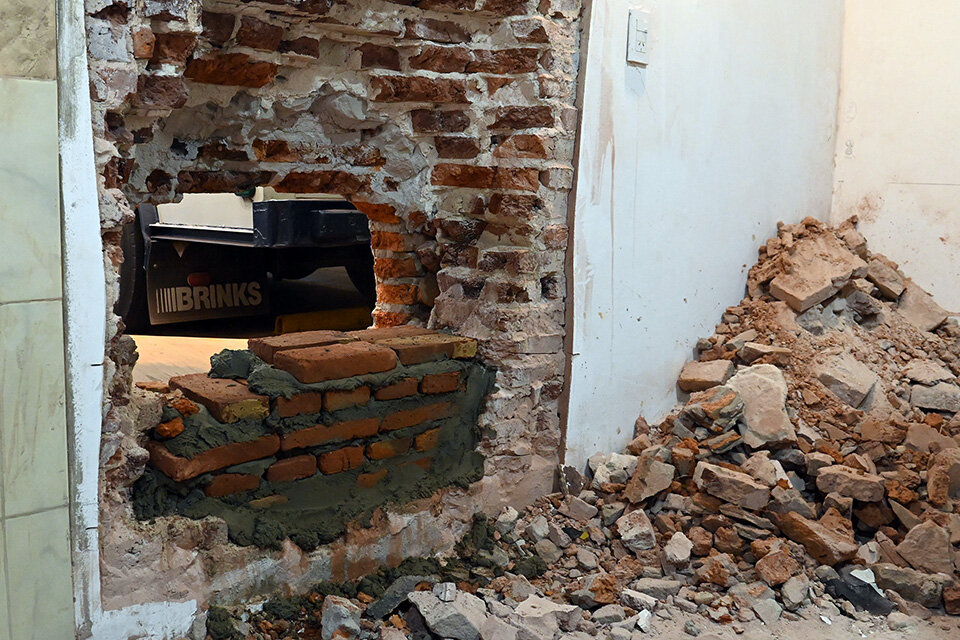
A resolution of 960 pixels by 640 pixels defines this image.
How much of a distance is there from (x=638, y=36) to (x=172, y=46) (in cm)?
163

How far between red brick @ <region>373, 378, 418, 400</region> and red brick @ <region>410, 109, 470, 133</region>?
2.77 feet

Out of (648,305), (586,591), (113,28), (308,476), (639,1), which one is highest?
(639,1)

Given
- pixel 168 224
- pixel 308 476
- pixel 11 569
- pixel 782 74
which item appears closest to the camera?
pixel 11 569

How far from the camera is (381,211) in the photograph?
10.0 feet

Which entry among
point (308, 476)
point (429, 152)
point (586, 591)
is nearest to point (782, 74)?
point (429, 152)

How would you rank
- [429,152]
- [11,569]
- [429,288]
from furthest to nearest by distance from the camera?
1. [429,288]
2. [429,152]
3. [11,569]

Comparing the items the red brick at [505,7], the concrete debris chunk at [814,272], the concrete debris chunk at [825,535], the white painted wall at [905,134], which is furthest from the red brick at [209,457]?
the white painted wall at [905,134]

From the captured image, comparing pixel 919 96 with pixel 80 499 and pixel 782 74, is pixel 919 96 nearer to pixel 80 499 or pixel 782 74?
pixel 782 74

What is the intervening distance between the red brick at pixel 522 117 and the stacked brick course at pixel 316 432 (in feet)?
2.43

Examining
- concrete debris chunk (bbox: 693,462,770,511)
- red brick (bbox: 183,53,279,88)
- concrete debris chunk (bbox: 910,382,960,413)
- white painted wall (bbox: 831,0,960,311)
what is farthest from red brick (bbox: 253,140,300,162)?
white painted wall (bbox: 831,0,960,311)

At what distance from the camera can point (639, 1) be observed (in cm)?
289

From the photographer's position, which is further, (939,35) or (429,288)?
(939,35)

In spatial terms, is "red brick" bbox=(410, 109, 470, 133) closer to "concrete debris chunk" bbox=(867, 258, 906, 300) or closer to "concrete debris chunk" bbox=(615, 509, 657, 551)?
"concrete debris chunk" bbox=(615, 509, 657, 551)

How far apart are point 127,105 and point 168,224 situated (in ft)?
12.7
